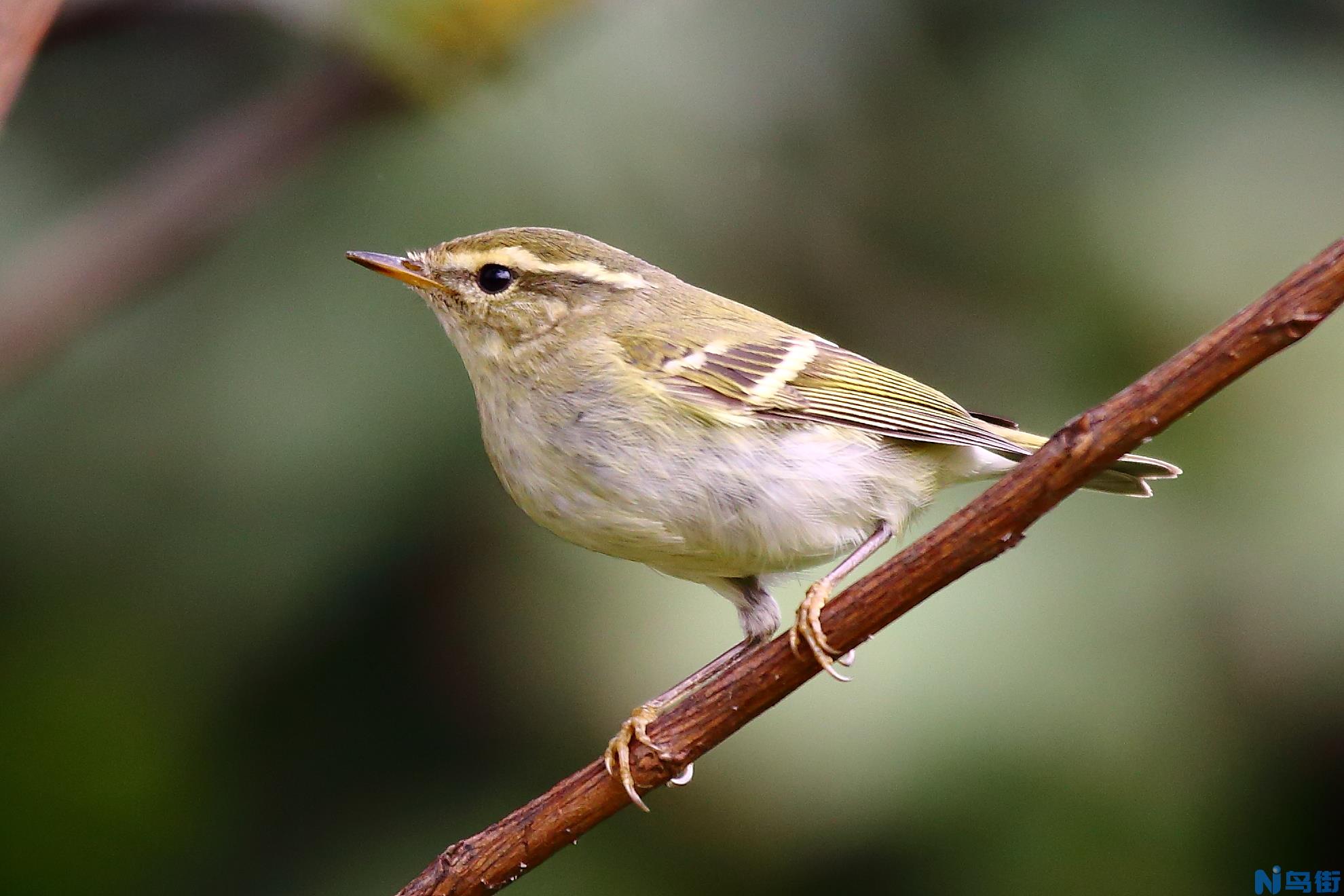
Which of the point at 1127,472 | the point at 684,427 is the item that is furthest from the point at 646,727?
the point at 1127,472

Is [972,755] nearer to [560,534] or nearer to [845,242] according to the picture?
[560,534]

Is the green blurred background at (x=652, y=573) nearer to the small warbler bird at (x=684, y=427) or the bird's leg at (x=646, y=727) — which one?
the bird's leg at (x=646, y=727)

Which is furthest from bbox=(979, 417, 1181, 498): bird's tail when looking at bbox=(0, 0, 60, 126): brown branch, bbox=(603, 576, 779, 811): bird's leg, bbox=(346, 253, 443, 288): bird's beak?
bbox=(0, 0, 60, 126): brown branch

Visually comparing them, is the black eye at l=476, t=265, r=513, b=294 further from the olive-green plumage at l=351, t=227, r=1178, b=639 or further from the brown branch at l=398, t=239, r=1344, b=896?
the brown branch at l=398, t=239, r=1344, b=896

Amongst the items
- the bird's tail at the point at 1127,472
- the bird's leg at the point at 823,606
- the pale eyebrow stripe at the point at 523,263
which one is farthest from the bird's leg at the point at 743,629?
the pale eyebrow stripe at the point at 523,263

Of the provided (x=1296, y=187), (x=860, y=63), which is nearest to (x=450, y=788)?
(x=860, y=63)

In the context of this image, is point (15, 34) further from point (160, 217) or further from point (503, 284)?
point (160, 217)
